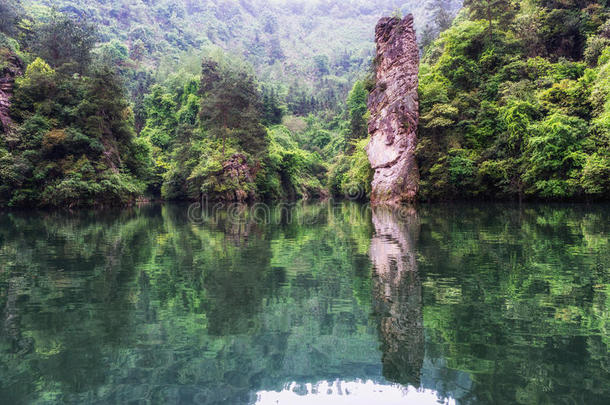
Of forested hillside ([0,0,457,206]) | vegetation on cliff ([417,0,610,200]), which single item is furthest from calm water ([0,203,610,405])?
forested hillside ([0,0,457,206])

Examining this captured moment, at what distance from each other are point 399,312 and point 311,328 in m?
1.06

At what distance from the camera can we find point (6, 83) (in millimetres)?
29469

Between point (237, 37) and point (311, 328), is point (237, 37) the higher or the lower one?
the higher one

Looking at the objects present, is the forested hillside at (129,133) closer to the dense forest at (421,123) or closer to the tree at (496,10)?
the dense forest at (421,123)

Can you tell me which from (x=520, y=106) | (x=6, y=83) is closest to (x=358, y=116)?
(x=520, y=106)

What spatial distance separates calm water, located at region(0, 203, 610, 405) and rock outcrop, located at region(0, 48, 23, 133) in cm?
2729

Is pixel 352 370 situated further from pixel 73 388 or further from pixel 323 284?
pixel 323 284

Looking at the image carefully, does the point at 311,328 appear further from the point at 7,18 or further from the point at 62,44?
the point at 7,18

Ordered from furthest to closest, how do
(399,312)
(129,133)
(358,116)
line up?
(358,116), (129,133), (399,312)

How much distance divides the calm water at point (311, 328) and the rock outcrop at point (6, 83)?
89.5 ft

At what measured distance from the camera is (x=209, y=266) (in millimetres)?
7207

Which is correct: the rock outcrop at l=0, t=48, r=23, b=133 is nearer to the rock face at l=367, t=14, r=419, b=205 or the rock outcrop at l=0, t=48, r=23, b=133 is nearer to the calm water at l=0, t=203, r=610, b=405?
the calm water at l=0, t=203, r=610, b=405

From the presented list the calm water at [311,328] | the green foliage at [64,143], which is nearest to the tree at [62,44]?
the green foliage at [64,143]

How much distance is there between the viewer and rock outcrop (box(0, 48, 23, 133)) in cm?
2873
